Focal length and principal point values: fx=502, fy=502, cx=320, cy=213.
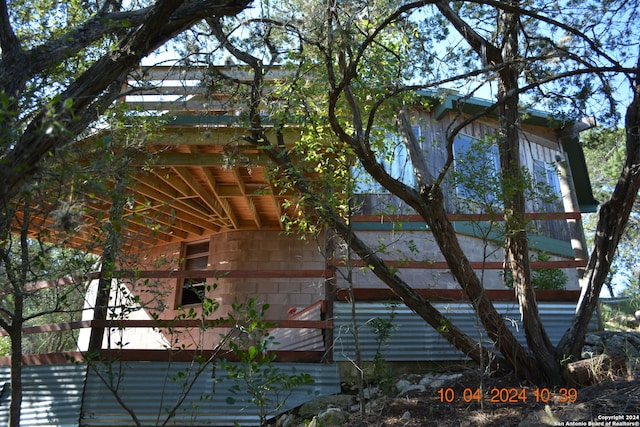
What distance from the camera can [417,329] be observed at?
5.88 metres

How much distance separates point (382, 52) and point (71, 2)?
3.23 meters

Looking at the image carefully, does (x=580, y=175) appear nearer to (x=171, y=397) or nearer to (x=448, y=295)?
(x=448, y=295)

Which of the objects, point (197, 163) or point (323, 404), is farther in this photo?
point (197, 163)

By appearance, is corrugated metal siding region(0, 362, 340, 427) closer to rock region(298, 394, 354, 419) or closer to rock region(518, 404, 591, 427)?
rock region(298, 394, 354, 419)

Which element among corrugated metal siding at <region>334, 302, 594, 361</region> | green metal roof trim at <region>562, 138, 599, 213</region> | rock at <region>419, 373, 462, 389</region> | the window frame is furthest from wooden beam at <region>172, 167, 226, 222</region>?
green metal roof trim at <region>562, 138, 599, 213</region>

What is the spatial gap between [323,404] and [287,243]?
16.5 feet

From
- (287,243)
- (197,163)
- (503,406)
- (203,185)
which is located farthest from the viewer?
(287,243)

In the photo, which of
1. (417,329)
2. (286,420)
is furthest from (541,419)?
(286,420)

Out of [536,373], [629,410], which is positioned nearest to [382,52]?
[536,373]

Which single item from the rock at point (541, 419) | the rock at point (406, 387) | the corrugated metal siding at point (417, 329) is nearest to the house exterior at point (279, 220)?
the corrugated metal siding at point (417, 329)

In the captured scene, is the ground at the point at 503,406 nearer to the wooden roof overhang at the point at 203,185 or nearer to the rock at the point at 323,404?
the rock at the point at 323,404

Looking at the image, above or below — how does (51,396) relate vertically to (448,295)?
below

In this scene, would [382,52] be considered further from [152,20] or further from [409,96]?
[152,20]

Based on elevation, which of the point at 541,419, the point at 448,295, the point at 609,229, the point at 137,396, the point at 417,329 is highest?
the point at 609,229
